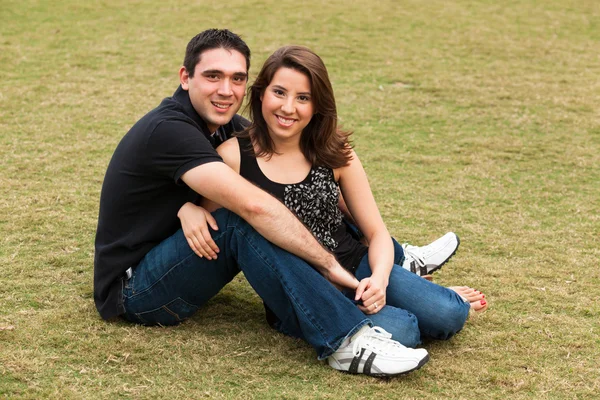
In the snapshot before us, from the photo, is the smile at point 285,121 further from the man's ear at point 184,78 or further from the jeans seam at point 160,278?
the jeans seam at point 160,278

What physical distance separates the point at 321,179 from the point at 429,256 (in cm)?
84

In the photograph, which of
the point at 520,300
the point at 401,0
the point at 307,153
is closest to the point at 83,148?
the point at 307,153

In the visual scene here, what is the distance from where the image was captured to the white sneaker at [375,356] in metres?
3.23

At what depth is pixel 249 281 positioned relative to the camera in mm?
3398

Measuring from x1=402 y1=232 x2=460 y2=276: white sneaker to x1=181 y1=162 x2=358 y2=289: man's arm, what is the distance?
828 mm

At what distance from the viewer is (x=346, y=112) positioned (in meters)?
7.72

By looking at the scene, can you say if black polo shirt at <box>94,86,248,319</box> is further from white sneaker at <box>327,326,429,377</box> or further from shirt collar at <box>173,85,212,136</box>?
white sneaker at <box>327,326,429,377</box>

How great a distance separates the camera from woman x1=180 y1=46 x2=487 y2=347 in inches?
142

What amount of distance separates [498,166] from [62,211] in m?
3.29

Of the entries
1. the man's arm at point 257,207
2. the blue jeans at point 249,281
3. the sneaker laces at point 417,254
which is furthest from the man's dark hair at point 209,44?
the sneaker laces at point 417,254

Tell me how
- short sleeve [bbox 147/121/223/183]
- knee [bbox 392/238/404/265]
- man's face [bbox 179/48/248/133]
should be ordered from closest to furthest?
short sleeve [bbox 147/121/223/183] → man's face [bbox 179/48/248/133] → knee [bbox 392/238/404/265]

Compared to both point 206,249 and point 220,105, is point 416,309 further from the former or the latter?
point 220,105

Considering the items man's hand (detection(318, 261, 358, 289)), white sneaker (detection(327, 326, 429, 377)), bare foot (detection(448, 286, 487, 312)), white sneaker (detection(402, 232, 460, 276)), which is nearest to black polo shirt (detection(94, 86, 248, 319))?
man's hand (detection(318, 261, 358, 289))

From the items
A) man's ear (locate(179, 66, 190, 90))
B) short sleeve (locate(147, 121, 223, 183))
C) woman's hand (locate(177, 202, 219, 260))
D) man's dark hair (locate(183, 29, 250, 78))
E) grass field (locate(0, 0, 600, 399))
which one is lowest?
grass field (locate(0, 0, 600, 399))
